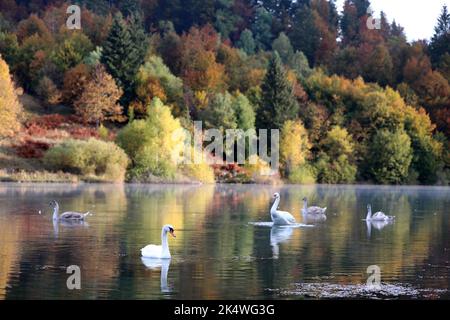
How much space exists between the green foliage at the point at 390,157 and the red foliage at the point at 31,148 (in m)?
27.9

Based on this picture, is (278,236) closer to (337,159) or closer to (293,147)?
(293,147)

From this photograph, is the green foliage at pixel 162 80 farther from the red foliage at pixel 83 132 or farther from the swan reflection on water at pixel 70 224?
the swan reflection on water at pixel 70 224

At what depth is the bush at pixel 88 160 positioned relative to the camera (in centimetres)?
6880

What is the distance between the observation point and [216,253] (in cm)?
2617

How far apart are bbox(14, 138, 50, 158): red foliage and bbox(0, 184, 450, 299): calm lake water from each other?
2610 centimetres

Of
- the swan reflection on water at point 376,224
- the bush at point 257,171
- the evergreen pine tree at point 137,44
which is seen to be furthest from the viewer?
the evergreen pine tree at point 137,44

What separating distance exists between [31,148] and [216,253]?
48152 millimetres

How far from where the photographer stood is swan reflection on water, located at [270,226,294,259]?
27.5m

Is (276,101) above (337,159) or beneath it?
above

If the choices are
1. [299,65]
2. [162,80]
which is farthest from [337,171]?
[299,65]

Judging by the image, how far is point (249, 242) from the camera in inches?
1158

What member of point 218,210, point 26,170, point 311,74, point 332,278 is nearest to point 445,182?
point 311,74

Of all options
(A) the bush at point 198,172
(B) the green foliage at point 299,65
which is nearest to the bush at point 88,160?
(A) the bush at point 198,172

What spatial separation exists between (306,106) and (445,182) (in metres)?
14.8
